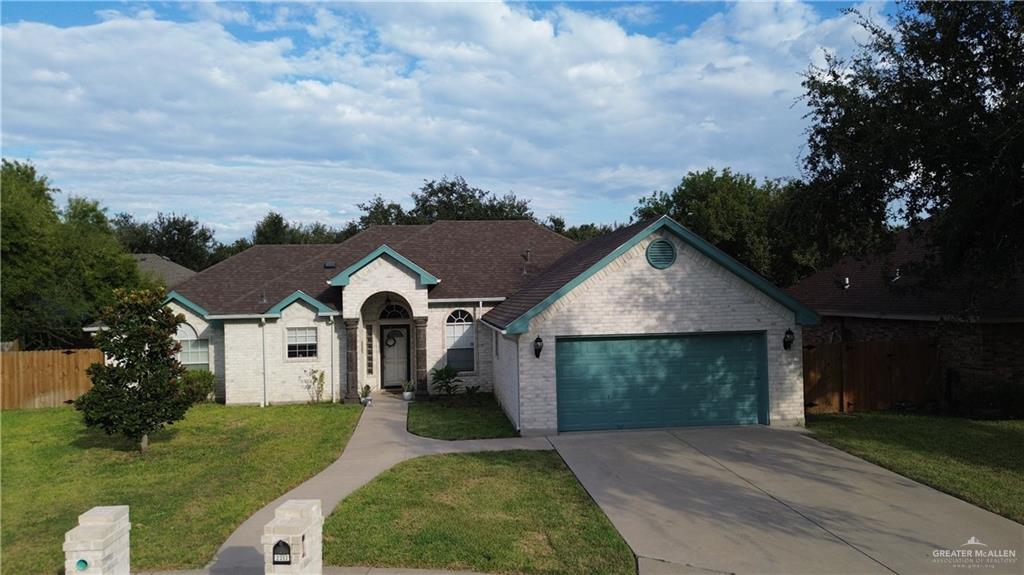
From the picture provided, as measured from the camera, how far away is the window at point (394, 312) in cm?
2144

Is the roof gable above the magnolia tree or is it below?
above

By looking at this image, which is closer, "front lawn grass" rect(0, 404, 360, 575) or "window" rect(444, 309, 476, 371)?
"front lawn grass" rect(0, 404, 360, 575)

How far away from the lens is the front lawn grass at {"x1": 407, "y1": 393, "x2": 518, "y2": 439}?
14273 millimetres

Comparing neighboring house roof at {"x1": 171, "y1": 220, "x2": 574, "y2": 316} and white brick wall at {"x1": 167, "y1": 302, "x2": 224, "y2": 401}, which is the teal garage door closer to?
neighboring house roof at {"x1": 171, "y1": 220, "x2": 574, "y2": 316}

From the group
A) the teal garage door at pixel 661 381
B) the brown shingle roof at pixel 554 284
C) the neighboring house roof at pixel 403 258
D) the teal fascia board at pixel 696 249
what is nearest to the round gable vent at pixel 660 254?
the teal fascia board at pixel 696 249

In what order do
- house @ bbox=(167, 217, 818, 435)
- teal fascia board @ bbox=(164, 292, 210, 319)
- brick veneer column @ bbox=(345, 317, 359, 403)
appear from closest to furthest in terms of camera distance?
1. house @ bbox=(167, 217, 818, 435)
2. brick veneer column @ bbox=(345, 317, 359, 403)
3. teal fascia board @ bbox=(164, 292, 210, 319)

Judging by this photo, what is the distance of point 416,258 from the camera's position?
74.2 feet

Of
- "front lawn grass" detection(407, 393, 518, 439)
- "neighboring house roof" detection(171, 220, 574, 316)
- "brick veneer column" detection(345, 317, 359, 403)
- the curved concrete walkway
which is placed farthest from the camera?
"neighboring house roof" detection(171, 220, 574, 316)

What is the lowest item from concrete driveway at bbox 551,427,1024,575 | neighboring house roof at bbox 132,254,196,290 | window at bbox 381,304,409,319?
concrete driveway at bbox 551,427,1024,575

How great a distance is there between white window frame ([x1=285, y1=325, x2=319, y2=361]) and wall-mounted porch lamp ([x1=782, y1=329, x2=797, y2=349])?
13.2 meters

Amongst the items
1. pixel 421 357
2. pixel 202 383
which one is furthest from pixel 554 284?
pixel 202 383

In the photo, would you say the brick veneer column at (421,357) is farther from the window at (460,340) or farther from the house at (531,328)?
the window at (460,340)

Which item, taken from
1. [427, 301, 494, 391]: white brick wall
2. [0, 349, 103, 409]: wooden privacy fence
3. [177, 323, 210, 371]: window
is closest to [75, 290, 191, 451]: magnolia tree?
[177, 323, 210, 371]: window

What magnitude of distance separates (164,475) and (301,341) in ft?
28.6
